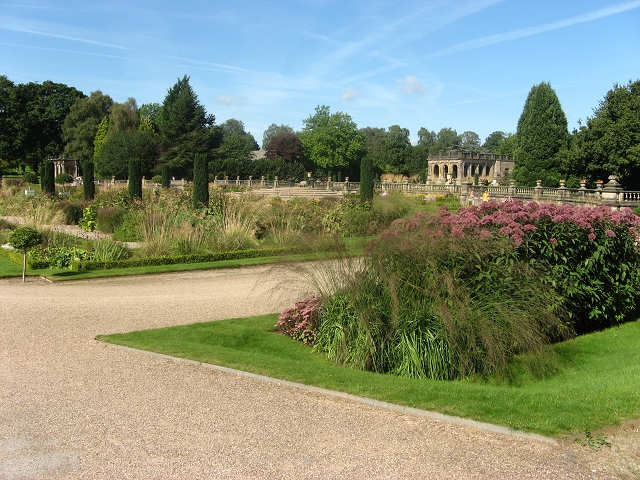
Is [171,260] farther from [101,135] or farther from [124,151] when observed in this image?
[101,135]

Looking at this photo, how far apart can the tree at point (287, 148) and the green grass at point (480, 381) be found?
64.3 meters

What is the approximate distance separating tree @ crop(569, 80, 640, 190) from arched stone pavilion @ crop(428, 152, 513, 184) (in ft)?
113

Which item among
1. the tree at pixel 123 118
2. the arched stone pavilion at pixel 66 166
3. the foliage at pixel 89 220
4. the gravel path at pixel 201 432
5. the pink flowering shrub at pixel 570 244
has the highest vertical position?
the tree at pixel 123 118

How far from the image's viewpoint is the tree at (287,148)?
72688 mm

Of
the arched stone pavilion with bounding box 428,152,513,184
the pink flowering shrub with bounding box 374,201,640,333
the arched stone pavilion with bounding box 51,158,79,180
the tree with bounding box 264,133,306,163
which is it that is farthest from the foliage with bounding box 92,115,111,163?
the pink flowering shrub with bounding box 374,201,640,333

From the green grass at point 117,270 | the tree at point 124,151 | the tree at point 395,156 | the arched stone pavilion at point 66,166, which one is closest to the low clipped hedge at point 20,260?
the green grass at point 117,270

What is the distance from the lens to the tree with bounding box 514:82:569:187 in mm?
48406

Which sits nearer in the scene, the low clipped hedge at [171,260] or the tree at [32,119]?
the low clipped hedge at [171,260]

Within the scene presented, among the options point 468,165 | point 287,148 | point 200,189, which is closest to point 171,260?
point 200,189

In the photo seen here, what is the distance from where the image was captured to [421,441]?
464cm

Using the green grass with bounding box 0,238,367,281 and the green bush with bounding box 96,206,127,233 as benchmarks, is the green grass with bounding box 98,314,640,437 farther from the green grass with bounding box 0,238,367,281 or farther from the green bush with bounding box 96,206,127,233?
the green bush with bounding box 96,206,127,233

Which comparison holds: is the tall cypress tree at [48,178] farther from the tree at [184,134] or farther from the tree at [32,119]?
the tree at [32,119]

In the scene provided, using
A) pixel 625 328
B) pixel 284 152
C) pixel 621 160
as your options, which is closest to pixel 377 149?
pixel 284 152

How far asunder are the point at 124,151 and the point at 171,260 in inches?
1794
